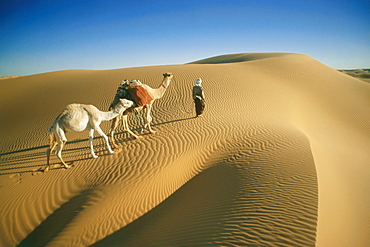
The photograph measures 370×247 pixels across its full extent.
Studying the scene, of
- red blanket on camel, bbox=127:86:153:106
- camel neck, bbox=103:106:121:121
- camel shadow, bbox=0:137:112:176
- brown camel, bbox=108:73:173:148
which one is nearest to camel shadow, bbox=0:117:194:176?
camel shadow, bbox=0:137:112:176

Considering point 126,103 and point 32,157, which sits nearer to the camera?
point 126,103

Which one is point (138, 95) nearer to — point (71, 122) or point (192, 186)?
point (71, 122)

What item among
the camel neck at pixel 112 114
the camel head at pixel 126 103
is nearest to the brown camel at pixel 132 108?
the camel head at pixel 126 103

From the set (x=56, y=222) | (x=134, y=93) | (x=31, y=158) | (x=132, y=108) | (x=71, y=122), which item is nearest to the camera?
(x=56, y=222)

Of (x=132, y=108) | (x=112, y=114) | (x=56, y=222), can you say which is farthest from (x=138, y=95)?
(x=56, y=222)

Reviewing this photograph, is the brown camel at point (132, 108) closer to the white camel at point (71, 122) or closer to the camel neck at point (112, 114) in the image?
the camel neck at point (112, 114)

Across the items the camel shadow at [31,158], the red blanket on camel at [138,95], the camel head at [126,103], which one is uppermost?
the red blanket on camel at [138,95]

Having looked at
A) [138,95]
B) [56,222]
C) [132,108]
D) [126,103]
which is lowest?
[56,222]

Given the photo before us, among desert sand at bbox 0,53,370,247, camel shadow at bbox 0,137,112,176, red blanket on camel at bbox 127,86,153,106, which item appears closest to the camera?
desert sand at bbox 0,53,370,247

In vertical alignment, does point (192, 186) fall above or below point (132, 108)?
below

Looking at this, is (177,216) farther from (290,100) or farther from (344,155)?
(290,100)

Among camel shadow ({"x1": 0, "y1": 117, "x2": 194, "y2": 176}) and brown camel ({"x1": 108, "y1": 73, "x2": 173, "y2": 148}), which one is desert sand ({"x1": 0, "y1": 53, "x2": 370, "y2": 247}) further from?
brown camel ({"x1": 108, "y1": 73, "x2": 173, "y2": 148})

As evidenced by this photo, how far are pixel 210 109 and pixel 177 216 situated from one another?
7390mm

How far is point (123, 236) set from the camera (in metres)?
3.86
